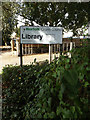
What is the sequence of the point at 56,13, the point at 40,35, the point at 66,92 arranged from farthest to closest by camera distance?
the point at 56,13 < the point at 40,35 < the point at 66,92

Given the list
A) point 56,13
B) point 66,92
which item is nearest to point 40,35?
point 56,13

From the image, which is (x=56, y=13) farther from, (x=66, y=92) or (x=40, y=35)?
(x=66, y=92)

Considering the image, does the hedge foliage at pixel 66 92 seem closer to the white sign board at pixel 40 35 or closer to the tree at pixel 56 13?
the white sign board at pixel 40 35

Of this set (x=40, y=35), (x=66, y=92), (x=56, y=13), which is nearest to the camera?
(x=66, y=92)

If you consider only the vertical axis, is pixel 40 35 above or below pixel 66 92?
above

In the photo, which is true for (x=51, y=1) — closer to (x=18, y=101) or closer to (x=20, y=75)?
(x=20, y=75)

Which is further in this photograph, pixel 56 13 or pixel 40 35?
pixel 56 13

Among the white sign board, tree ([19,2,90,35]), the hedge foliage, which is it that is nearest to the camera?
Result: the hedge foliage

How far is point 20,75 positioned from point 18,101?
861mm

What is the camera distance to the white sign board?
497 centimetres

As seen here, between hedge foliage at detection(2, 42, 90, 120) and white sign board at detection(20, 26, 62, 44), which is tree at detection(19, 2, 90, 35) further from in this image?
hedge foliage at detection(2, 42, 90, 120)

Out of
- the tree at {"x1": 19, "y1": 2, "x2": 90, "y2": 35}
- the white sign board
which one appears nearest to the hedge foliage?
the white sign board

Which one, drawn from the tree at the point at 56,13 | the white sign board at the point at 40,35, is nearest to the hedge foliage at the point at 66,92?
the white sign board at the point at 40,35

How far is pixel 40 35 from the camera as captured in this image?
5.11 metres
